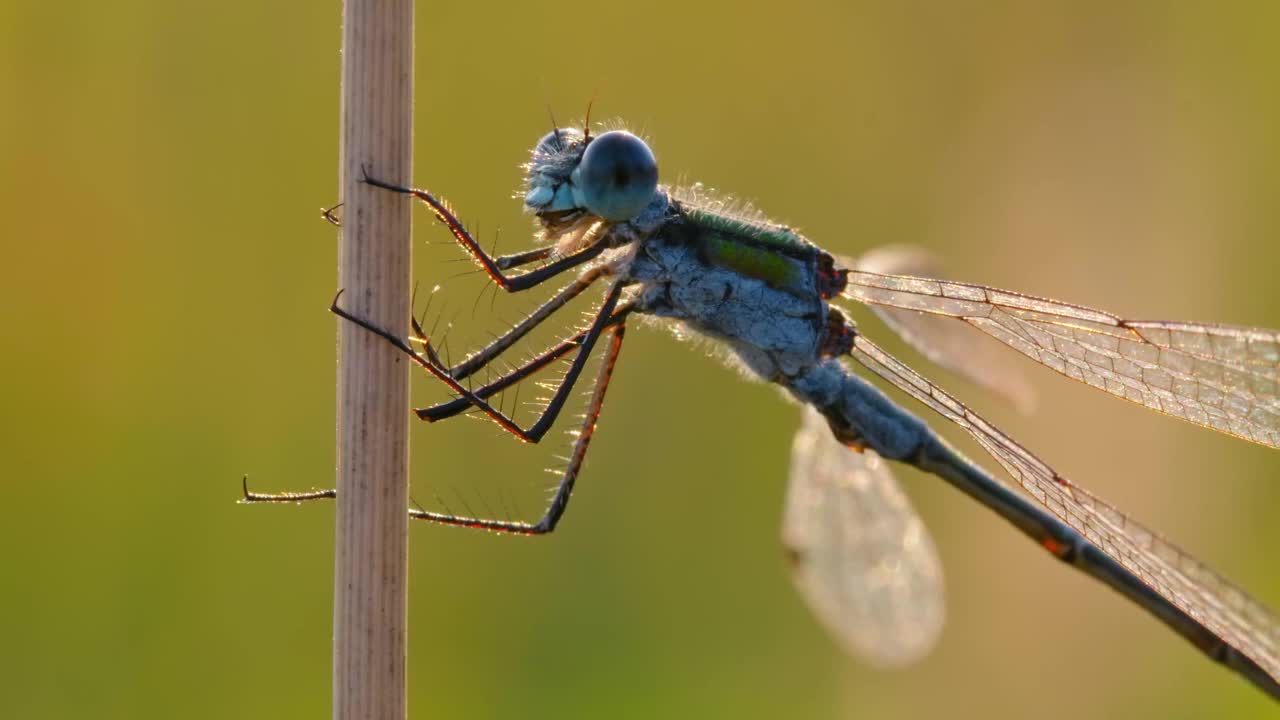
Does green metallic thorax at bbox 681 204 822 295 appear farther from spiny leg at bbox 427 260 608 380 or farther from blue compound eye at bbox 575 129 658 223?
spiny leg at bbox 427 260 608 380

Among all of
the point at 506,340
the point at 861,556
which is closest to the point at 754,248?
the point at 506,340

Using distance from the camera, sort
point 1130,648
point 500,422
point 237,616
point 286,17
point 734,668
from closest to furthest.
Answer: point 500,422 → point 237,616 → point 286,17 → point 734,668 → point 1130,648

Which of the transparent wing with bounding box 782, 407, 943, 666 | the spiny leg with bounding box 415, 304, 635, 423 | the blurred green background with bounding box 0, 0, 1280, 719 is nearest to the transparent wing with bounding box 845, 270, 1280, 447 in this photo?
the spiny leg with bounding box 415, 304, 635, 423

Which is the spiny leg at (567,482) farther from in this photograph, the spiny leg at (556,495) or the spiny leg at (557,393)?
the spiny leg at (557,393)

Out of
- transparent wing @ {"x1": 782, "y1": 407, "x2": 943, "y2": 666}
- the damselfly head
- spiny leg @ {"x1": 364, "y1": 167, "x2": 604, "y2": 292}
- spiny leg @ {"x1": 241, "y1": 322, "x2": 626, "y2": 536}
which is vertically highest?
the damselfly head

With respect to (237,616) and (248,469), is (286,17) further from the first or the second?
(237,616)

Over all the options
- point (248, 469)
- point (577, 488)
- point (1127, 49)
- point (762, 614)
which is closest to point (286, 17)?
point (248, 469)

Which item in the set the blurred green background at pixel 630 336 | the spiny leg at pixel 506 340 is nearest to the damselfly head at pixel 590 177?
the spiny leg at pixel 506 340
